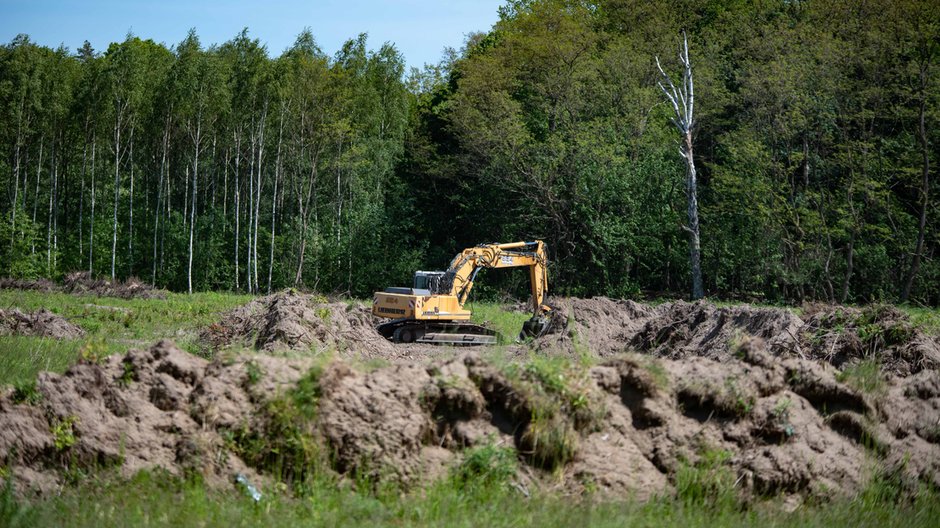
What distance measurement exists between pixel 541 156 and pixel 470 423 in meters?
34.0

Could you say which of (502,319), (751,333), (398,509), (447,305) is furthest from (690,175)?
(398,509)

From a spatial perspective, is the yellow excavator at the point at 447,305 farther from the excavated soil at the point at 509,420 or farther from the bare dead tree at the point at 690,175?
the excavated soil at the point at 509,420

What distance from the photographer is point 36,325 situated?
1859 centimetres

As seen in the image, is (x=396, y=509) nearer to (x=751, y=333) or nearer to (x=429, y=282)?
(x=751, y=333)

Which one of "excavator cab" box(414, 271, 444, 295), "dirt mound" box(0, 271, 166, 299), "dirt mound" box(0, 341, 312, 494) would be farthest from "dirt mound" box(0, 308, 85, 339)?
"dirt mound" box(0, 271, 166, 299)

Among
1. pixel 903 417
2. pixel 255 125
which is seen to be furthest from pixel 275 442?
pixel 255 125

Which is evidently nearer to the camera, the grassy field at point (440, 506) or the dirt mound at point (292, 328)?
the grassy field at point (440, 506)

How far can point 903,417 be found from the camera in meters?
9.14

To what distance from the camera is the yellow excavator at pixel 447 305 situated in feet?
76.1

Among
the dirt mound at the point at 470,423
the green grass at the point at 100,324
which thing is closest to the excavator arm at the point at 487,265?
the green grass at the point at 100,324

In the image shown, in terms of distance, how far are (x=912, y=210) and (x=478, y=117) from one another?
18.6 m

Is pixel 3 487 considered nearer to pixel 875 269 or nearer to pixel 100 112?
pixel 875 269

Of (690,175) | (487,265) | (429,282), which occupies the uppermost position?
(690,175)

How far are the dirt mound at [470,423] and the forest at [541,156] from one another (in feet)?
88.8
